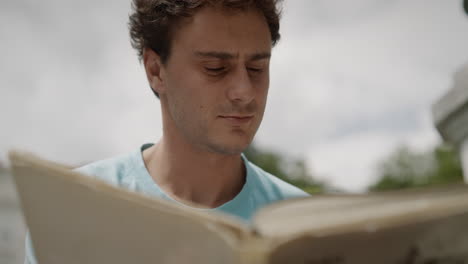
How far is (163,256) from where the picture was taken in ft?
2.05

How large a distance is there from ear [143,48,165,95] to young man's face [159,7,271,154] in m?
0.11

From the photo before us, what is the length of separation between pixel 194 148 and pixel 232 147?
0.14m

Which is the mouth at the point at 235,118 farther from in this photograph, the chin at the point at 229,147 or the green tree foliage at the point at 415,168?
the green tree foliage at the point at 415,168

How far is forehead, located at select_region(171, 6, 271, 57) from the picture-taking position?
4.35ft

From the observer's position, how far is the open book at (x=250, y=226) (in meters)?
0.52

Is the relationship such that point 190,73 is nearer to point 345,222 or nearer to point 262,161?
point 345,222

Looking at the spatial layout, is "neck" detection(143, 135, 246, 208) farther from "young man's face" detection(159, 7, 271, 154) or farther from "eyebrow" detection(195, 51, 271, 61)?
"eyebrow" detection(195, 51, 271, 61)

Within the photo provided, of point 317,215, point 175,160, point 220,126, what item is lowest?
point 175,160

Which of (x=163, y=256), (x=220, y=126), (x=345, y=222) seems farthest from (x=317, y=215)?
(x=220, y=126)

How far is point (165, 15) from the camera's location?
1.49 m

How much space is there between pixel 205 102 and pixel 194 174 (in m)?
0.23

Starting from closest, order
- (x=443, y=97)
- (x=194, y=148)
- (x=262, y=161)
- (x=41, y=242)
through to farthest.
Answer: (x=41, y=242) → (x=194, y=148) → (x=443, y=97) → (x=262, y=161)

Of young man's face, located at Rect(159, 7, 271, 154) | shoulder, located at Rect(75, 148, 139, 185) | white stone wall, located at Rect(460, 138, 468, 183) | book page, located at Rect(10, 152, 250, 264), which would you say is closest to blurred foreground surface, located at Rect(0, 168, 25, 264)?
white stone wall, located at Rect(460, 138, 468, 183)

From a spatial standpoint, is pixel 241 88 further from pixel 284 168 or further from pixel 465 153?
pixel 284 168
